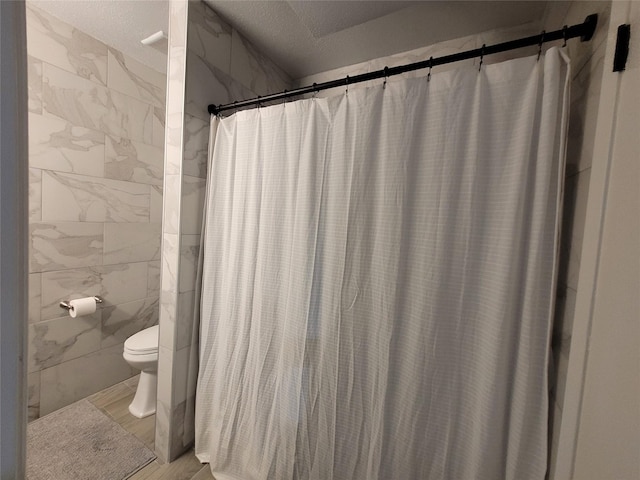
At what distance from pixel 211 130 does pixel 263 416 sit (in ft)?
4.52

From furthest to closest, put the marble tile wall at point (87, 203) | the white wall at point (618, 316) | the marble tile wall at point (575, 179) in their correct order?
the marble tile wall at point (87, 203)
the marble tile wall at point (575, 179)
the white wall at point (618, 316)

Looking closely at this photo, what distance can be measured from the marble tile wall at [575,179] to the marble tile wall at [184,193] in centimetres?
145

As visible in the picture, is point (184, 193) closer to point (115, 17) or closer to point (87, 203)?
point (87, 203)

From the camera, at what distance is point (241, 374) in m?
1.16

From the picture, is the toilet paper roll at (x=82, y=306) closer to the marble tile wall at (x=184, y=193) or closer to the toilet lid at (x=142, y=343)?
the toilet lid at (x=142, y=343)

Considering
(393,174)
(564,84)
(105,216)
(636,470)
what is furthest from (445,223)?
(105,216)

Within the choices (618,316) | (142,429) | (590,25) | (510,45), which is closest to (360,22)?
(510,45)

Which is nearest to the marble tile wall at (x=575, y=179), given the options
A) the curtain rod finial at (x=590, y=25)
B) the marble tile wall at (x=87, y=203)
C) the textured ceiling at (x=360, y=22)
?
the curtain rod finial at (x=590, y=25)

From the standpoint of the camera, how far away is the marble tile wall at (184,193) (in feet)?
3.91

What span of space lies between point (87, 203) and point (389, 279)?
76.6 inches

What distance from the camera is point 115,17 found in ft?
4.60

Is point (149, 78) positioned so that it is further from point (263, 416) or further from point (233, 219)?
point (263, 416)

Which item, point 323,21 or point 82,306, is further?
point 82,306

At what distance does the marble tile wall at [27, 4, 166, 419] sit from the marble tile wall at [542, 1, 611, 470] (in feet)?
7.85
